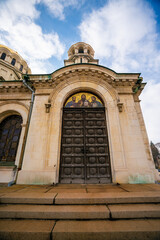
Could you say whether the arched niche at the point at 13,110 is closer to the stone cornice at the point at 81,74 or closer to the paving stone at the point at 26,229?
the stone cornice at the point at 81,74

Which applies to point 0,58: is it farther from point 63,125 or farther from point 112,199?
point 112,199

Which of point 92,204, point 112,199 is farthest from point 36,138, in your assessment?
point 112,199

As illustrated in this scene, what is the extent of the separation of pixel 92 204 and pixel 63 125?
404cm

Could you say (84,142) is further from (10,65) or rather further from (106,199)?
(10,65)

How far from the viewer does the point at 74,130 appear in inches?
230

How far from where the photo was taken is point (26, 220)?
2.27 meters

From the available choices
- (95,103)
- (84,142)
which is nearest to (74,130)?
(84,142)

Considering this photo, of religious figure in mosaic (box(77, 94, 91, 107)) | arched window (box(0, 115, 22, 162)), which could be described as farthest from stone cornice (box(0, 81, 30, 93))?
religious figure in mosaic (box(77, 94, 91, 107))

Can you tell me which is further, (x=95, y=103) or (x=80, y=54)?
(x=80, y=54)

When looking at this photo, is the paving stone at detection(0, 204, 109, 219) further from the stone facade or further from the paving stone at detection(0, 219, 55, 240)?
the stone facade

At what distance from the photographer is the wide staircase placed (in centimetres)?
182

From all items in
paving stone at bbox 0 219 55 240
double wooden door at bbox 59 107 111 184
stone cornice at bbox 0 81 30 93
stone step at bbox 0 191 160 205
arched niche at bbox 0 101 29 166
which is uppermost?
stone cornice at bbox 0 81 30 93

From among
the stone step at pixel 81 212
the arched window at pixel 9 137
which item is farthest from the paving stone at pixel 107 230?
the arched window at pixel 9 137

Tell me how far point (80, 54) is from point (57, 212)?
17.0 meters
